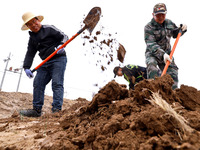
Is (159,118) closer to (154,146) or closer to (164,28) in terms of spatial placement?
(154,146)

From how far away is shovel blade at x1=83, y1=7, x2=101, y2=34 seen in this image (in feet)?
12.1

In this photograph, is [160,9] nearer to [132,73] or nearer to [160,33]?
[160,33]

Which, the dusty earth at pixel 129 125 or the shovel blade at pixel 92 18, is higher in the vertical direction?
the shovel blade at pixel 92 18

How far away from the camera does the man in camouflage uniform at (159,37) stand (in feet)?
10.7

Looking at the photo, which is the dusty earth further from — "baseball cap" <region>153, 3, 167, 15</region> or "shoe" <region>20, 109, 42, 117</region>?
"baseball cap" <region>153, 3, 167, 15</region>

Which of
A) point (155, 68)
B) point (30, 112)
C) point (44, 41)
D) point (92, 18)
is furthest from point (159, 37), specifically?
point (30, 112)

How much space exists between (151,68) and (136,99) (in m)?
2.00

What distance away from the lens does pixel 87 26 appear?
12.1 feet

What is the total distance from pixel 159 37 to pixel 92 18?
1557mm

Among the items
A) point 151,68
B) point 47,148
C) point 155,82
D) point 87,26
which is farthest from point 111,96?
point 87,26

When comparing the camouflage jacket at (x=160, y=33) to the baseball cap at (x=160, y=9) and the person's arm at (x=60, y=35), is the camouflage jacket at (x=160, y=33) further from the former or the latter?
the person's arm at (x=60, y=35)

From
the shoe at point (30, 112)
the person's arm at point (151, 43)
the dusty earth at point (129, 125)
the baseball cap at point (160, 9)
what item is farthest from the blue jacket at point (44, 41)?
the dusty earth at point (129, 125)

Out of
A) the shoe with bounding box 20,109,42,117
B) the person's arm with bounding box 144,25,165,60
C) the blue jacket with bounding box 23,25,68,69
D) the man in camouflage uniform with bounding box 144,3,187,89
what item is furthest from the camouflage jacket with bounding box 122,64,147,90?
the shoe with bounding box 20,109,42,117

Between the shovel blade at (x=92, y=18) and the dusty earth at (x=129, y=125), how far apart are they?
2325 millimetres
